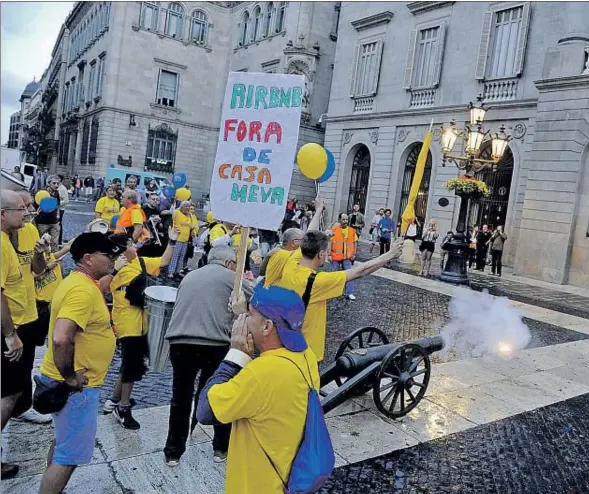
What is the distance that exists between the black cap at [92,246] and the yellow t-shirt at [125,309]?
3.68ft

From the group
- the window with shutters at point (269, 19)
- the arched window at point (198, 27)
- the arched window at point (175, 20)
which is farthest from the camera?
the arched window at point (198, 27)

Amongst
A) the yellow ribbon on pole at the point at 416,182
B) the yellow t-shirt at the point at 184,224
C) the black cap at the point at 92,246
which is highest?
the yellow ribbon on pole at the point at 416,182

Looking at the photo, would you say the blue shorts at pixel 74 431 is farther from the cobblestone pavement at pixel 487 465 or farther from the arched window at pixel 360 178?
the arched window at pixel 360 178

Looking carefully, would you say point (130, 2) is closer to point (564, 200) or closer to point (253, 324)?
point (564, 200)

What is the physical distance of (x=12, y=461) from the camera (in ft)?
11.9

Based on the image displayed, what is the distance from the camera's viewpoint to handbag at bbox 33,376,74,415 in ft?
→ 9.36

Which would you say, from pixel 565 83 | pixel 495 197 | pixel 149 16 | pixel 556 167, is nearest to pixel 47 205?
pixel 556 167

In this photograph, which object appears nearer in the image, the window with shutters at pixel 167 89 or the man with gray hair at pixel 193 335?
the man with gray hair at pixel 193 335

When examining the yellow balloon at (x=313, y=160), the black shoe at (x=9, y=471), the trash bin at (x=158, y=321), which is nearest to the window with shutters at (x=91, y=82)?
the yellow balloon at (x=313, y=160)

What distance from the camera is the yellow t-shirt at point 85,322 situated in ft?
9.43

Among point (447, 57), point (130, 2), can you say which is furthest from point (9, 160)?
point (447, 57)

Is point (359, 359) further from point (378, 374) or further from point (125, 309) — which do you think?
point (125, 309)

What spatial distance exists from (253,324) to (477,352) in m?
6.08

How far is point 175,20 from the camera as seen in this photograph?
3809 cm
